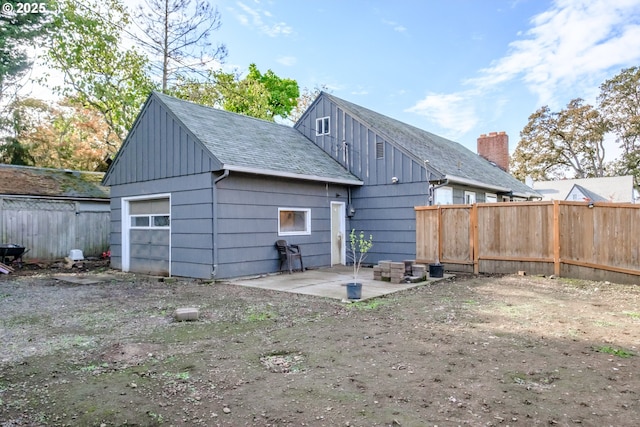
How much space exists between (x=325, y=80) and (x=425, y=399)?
91.0ft

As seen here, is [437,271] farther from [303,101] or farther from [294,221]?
[303,101]

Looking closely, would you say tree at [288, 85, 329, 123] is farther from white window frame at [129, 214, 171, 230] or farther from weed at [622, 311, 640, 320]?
weed at [622, 311, 640, 320]

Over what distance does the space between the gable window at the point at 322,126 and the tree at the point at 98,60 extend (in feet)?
31.9

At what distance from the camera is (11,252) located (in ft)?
37.8

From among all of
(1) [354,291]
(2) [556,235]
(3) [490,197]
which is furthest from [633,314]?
(3) [490,197]

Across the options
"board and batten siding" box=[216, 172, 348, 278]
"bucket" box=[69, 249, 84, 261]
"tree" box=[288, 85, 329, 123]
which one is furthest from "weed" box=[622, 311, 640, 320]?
"tree" box=[288, 85, 329, 123]

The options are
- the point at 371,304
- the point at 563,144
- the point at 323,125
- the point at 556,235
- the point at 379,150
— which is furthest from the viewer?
the point at 563,144

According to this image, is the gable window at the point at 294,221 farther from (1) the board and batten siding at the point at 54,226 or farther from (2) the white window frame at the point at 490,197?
(1) the board and batten siding at the point at 54,226

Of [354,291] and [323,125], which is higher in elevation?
[323,125]

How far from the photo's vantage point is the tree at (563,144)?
114 feet

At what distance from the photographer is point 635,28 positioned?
742 inches

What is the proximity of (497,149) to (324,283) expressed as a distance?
15739 millimetres

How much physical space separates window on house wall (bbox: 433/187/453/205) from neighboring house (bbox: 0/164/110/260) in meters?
11.4

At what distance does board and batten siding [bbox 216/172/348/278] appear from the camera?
9023 millimetres
